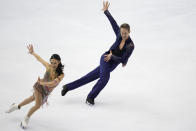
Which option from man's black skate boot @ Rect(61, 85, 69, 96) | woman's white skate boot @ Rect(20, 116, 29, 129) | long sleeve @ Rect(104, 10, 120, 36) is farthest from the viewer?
man's black skate boot @ Rect(61, 85, 69, 96)

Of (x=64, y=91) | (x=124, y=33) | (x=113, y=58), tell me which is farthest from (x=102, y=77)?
(x=124, y=33)

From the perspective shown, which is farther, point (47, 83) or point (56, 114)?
point (56, 114)

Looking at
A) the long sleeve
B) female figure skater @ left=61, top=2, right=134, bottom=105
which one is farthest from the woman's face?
the long sleeve

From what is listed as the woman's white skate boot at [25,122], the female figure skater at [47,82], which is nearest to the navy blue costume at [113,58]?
the female figure skater at [47,82]

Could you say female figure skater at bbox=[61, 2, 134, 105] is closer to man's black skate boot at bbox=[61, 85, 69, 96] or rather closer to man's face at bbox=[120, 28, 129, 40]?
man's face at bbox=[120, 28, 129, 40]

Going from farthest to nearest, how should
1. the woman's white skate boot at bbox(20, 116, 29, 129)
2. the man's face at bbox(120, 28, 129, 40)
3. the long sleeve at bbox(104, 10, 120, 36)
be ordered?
the long sleeve at bbox(104, 10, 120, 36)
the man's face at bbox(120, 28, 129, 40)
the woman's white skate boot at bbox(20, 116, 29, 129)

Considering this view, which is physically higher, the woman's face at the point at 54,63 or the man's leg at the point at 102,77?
the woman's face at the point at 54,63

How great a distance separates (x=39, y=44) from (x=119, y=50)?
10.6 ft

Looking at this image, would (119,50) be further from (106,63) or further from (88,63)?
(88,63)

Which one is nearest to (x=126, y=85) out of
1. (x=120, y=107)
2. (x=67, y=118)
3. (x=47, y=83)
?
(x=120, y=107)

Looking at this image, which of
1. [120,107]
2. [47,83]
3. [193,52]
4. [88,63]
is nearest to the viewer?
[47,83]

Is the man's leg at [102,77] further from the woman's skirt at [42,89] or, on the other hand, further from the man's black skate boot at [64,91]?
the woman's skirt at [42,89]

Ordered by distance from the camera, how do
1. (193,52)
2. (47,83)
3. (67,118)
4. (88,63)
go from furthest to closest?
(193,52) < (88,63) < (67,118) < (47,83)

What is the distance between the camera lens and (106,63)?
20.3 feet
